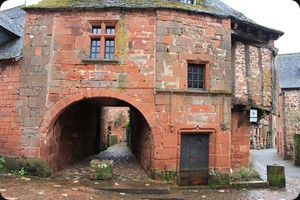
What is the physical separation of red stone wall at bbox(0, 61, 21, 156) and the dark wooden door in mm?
5283

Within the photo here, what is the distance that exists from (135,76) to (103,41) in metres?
1.61

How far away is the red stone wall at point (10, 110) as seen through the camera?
8.43m

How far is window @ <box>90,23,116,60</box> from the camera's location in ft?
28.2

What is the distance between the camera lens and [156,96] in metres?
8.38

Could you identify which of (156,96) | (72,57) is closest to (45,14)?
→ (72,57)

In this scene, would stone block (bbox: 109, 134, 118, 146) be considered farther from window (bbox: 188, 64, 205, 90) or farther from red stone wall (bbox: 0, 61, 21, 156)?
window (bbox: 188, 64, 205, 90)

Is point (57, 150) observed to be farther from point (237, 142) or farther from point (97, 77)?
point (237, 142)

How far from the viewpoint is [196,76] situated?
8.97m

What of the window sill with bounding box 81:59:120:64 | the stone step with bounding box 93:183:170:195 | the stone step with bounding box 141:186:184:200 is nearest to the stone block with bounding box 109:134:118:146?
the window sill with bounding box 81:59:120:64

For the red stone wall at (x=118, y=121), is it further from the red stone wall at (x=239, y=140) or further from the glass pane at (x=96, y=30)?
the glass pane at (x=96, y=30)

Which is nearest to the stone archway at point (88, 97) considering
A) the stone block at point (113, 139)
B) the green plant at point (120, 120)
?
the stone block at point (113, 139)

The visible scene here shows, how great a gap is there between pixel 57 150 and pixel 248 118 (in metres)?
7.30

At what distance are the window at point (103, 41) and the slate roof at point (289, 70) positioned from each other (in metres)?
14.3

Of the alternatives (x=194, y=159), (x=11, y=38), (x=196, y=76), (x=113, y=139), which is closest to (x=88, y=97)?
(x=196, y=76)
